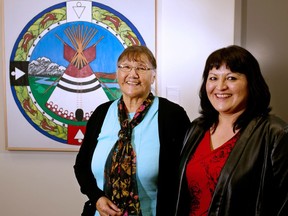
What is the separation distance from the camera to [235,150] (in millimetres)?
1158

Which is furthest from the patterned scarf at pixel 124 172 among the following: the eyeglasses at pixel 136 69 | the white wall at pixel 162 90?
the white wall at pixel 162 90

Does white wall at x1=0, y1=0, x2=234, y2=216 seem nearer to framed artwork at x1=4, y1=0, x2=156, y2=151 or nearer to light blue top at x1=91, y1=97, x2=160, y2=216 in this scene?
framed artwork at x1=4, y1=0, x2=156, y2=151

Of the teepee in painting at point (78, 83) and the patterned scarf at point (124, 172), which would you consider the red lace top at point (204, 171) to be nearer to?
the patterned scarf at point (124, 172)

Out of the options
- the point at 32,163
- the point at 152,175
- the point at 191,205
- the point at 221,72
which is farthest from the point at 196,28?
the point at 32,163

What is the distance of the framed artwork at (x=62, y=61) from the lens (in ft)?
6.89

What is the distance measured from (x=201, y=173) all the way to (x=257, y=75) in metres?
0.42

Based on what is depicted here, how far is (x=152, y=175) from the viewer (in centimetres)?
143

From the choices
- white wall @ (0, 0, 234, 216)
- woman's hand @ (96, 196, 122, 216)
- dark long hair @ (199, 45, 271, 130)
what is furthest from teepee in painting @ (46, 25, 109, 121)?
dark long hair @ (199, 45, 271, 130)

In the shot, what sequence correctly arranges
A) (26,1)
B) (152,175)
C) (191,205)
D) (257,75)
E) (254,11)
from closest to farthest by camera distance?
(257,75), (191,205), (152,175), (254,11), (26,1)

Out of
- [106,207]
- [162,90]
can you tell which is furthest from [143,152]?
[162,90]

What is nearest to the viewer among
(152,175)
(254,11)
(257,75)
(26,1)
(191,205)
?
(257,75)

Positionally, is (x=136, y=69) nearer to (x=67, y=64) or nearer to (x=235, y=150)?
(x=235, y=150)

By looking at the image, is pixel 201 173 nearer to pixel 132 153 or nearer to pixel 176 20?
pixel 132 153

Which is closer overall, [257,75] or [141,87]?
[257,75]
